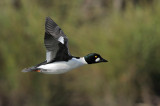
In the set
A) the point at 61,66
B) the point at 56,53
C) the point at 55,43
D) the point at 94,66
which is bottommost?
the point at 94,66

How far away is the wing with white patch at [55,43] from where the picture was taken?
17.0ft

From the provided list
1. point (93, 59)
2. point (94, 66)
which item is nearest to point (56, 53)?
point (93, 59)

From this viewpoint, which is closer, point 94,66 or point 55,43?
point 55,43

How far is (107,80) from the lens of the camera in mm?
8523

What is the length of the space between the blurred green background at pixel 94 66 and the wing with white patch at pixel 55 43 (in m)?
3.02

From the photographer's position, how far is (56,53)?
5363 millimetres

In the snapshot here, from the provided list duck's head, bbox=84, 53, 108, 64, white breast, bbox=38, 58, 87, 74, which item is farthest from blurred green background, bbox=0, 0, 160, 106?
white breast, bbox=38, 58, 87, 74

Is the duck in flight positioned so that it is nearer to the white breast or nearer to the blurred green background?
the white breast

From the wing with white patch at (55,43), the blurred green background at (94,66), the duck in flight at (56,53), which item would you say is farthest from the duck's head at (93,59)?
the blurred green background at (94,66)

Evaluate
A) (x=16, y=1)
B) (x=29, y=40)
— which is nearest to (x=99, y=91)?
(x=29, y=40)

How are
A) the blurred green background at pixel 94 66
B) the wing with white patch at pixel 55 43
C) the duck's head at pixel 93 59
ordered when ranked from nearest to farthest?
the wing with white patch at pixel 55 43, the duck's head at pixel 93 59, the blurred green background at pixel 94 66

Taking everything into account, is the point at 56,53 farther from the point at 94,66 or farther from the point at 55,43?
the point at 94,66

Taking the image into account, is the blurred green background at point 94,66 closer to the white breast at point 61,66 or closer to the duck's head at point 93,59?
the duck's head at point 93,59

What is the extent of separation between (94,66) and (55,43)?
11.1 feet
